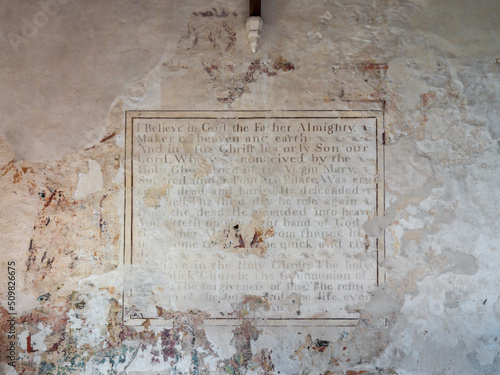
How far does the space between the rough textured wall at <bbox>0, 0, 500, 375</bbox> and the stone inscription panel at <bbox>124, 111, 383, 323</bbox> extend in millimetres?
117

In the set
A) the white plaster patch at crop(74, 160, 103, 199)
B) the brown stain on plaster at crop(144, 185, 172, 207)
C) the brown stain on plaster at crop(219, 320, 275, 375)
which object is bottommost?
the brown stain on plaster at crop(219, 320, 275, 375)

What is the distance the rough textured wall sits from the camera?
3166mm

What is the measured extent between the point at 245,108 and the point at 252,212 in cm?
76

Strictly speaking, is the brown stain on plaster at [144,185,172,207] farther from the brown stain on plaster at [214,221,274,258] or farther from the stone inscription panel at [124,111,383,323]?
the brown stain on plaster at [214,221,274,258]

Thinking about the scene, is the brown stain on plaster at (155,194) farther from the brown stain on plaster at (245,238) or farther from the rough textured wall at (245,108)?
the brown stain on plaster at (245,238)

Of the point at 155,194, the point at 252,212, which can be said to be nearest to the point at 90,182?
the point at 155,194

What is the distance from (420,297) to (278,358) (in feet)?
3.63

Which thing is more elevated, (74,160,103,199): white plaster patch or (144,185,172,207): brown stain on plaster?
(74,160,103,199): white plaster patch

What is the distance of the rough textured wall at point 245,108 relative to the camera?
10.4ft

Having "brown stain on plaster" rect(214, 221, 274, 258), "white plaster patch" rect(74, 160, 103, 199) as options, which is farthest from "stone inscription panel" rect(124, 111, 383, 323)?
"white plaster patch" rect(74, 160, 103, 199)

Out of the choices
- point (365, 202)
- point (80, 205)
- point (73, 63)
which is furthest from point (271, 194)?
point (73, 63)

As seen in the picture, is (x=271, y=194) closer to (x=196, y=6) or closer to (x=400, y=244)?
(x=400, y=244)

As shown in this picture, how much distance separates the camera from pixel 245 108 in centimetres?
327

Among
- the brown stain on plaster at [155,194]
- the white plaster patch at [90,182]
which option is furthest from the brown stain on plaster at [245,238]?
the white plaster patch at [90,182]
